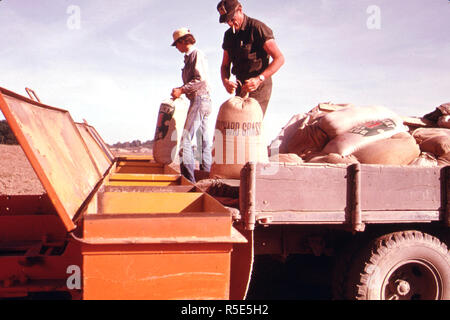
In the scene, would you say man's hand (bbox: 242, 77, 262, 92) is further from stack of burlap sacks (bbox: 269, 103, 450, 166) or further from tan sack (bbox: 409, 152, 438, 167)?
tan sack (bbox: 409, 152, 438, 167)

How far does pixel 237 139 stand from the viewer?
2971 millimetres

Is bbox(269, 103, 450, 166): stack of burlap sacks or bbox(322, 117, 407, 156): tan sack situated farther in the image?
bbox(322, 117, 407, 156): tan sack

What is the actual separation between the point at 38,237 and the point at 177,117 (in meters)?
2.42

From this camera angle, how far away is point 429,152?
3775mm

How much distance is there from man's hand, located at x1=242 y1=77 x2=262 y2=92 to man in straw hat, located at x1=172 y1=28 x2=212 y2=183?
3.23ft

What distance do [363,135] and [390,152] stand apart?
1.32 ft

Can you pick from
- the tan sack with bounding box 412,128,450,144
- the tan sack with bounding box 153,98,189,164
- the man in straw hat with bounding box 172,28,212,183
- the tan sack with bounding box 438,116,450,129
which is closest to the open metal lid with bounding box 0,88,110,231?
the man in straw hat with bounding box 172,28,212,183

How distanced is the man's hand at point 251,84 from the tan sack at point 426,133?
2039mm

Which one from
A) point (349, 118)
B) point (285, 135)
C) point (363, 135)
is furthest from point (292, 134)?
point (363, 135)

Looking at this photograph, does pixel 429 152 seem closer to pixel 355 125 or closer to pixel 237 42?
pixel 355 125

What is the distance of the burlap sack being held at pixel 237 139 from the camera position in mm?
2963

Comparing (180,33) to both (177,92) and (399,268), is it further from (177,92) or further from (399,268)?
(399,268)

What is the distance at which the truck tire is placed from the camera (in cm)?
246

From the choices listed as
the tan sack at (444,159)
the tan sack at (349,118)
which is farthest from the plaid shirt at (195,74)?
the tan sack at (444,159)
